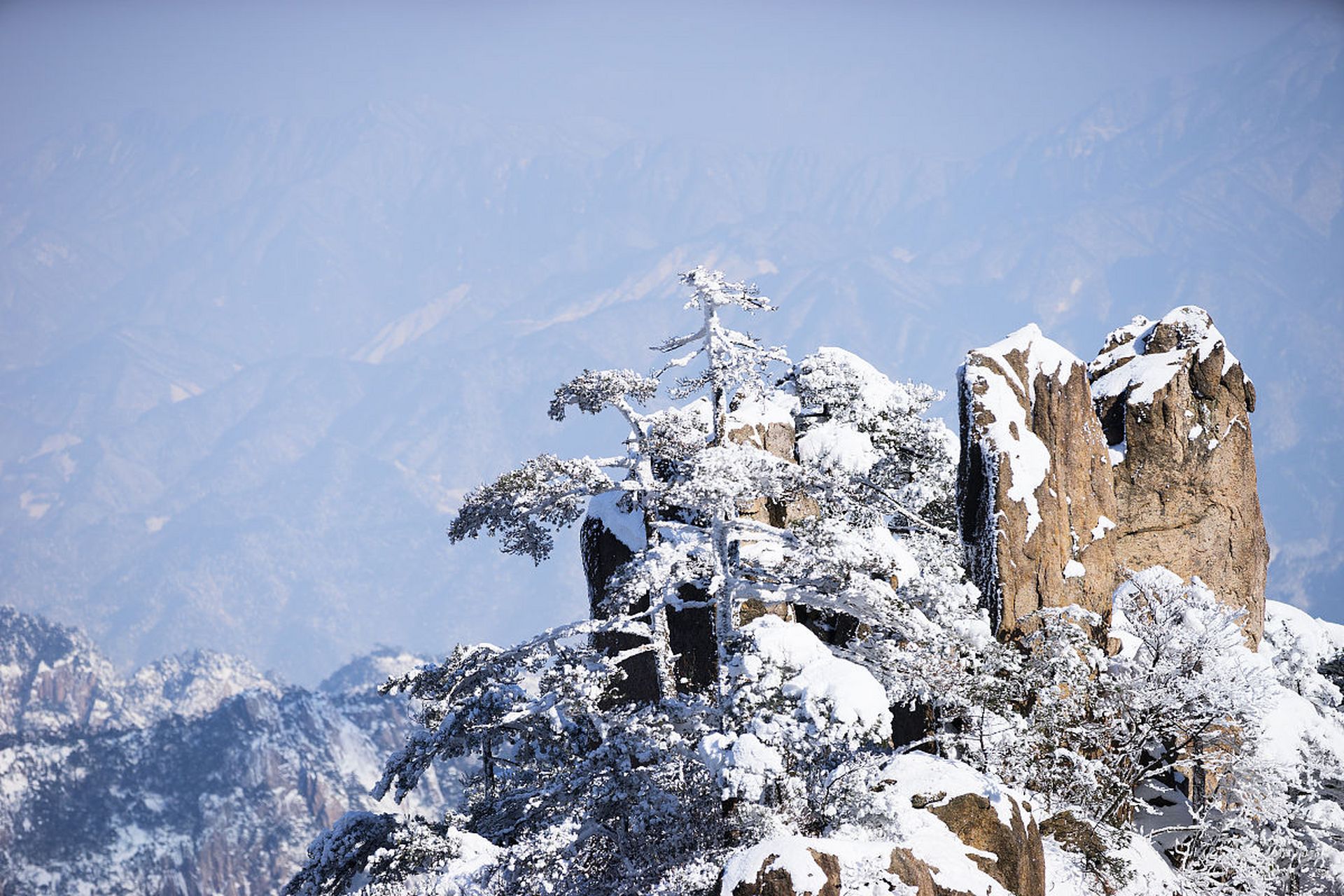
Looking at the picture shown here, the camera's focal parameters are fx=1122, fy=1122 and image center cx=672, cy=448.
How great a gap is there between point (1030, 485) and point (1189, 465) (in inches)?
379

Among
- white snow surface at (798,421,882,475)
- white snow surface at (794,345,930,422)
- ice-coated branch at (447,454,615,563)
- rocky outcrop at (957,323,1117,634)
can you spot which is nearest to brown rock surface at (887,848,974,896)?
ice-coated branch at (447,454,615,563)

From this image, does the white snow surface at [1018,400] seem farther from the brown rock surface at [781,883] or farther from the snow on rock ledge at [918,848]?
the brown rock surface at [781,883]

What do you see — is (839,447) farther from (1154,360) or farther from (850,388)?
(1154,360)

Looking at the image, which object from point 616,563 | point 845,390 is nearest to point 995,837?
point 616,563

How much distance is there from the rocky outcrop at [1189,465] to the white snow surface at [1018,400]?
18.3 feet

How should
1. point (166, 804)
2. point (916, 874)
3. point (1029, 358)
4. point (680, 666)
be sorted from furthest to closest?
point (166, 804) → point (680, 666) → point (1029, 358) → point (916, 874)

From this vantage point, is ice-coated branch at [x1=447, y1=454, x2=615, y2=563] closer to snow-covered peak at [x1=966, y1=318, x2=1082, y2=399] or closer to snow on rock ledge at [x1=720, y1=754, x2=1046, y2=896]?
snow on rock ledge at [x1=720, y1=754, x2=1046, y2=896]

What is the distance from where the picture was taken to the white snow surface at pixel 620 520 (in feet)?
105

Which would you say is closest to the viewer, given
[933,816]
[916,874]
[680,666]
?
[916,874]

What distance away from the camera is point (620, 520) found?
3272 cm

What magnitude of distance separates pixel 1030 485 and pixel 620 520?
11615 mm

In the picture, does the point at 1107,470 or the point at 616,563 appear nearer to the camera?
the point at 1107,470

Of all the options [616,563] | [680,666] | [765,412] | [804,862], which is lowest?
[804,862]

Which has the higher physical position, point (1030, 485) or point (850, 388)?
point (850, 388)
